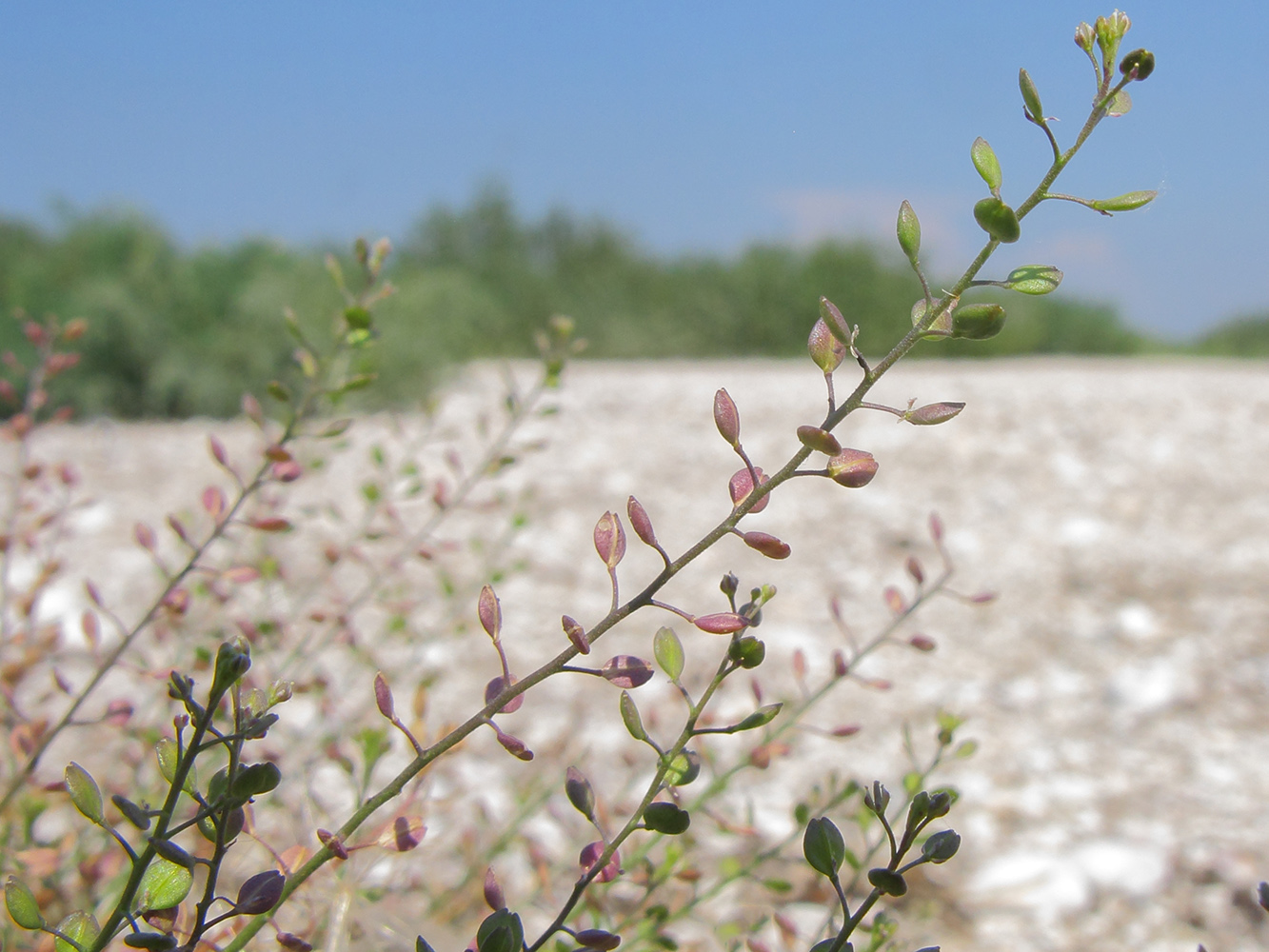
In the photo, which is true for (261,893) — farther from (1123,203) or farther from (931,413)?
(1123,203)

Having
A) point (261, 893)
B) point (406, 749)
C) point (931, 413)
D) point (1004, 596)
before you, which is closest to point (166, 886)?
point (261, 893)

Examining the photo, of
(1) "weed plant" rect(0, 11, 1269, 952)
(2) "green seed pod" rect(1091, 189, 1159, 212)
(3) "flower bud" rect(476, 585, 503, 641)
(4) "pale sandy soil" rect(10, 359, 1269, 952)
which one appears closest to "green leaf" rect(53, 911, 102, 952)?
(1) "weed plant" rect(0, 11, 1269, 952)

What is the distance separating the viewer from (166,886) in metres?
0.48

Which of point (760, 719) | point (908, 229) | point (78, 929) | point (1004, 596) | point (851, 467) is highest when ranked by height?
point (908, 229)

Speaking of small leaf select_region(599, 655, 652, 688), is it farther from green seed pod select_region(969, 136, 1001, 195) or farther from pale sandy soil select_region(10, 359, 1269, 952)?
pale sandy soil select_region(10, 359, 1269, 952)

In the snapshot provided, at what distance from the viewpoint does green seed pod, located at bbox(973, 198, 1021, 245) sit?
425 mm

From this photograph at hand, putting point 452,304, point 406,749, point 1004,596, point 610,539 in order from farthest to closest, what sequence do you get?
point 452,304 < point 1004,596 < point 406,749 < point 610,539

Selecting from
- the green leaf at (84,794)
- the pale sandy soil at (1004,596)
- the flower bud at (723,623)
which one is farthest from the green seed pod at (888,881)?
the pale sandy soil at (1004,596)

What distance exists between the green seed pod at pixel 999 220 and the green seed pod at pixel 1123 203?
59 millimetres

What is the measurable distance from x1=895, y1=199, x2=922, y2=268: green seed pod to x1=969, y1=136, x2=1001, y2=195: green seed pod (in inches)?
1.4

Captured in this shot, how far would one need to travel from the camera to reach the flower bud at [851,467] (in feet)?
1.56

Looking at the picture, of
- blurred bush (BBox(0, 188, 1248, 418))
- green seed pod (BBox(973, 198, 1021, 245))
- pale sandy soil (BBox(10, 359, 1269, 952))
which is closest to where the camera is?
green seed pod (BBox(973, 198, 1021, 245))

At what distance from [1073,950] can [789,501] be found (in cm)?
197

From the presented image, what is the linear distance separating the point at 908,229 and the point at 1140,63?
4.7 inches
